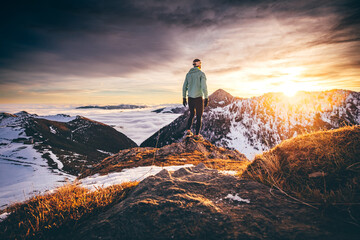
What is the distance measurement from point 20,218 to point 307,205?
486 cm

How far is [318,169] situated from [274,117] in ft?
187

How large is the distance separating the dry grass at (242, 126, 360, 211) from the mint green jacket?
19.4 feet

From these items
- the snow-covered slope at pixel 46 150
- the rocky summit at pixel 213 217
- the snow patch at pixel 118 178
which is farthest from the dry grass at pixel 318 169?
the snow-covered slope at pixel 46 150

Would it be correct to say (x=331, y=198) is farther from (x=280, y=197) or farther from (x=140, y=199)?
(x=140, y=199)

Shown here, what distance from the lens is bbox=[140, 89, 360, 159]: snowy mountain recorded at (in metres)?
44.6

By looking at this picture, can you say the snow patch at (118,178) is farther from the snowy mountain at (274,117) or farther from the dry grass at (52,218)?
the snowy mountain at (274,117)

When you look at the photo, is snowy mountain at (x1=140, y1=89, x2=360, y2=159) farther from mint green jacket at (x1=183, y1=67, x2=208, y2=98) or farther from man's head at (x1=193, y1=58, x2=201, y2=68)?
man's head at (x1=193, y1=58, x2=201, y2=68)

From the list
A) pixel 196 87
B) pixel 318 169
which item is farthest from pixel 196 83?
pixel 318 169

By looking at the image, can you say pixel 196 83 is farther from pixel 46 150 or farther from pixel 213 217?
pixel 46 150

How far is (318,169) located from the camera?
9.02ft

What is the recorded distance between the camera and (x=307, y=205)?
7.29 ft

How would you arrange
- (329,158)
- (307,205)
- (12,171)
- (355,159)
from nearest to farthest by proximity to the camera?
(307,205) → (355,159) → (329,158) → (12,171)

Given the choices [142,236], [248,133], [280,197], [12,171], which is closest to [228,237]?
[142,236]

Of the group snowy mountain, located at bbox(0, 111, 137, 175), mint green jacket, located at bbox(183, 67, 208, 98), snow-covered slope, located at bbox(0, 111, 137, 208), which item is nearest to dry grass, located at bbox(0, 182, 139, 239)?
mint green jacket, located at bbox(183, 67, 208, 98)
